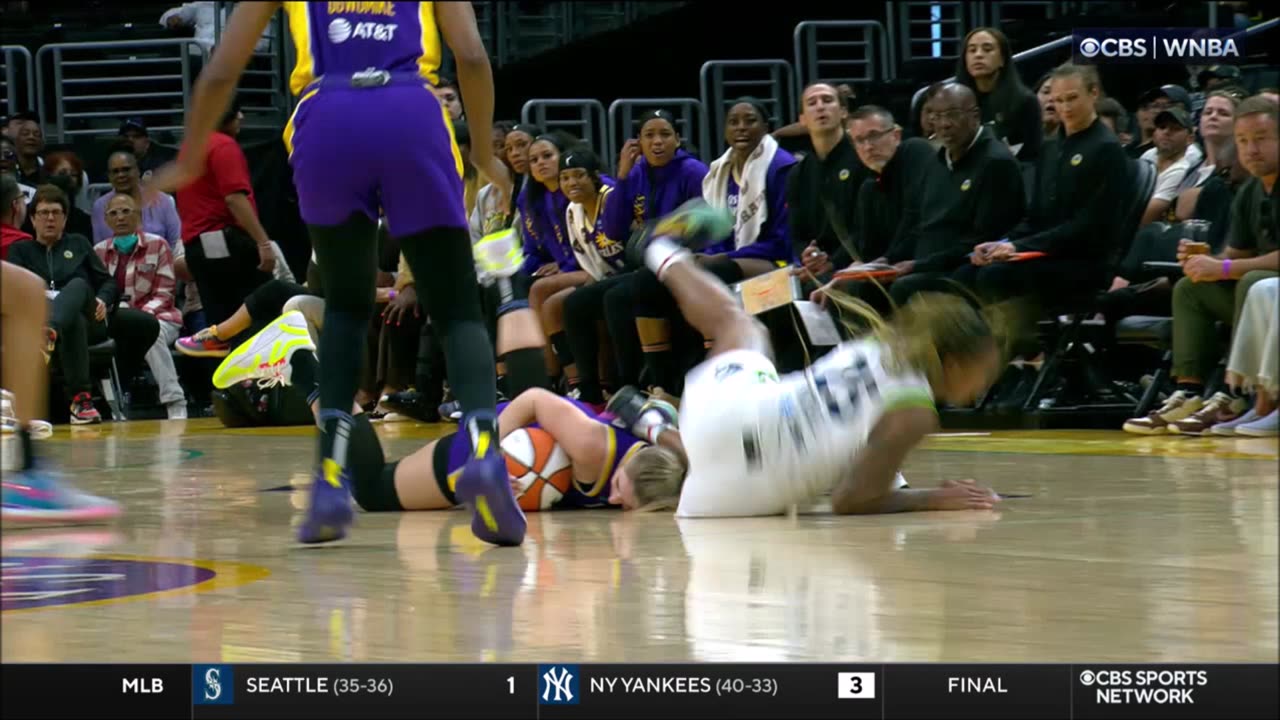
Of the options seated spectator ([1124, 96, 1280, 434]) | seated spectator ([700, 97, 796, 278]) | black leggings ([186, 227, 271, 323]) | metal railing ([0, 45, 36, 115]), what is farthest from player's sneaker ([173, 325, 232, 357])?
seated spectator ([1124, 96, 1280, 434])

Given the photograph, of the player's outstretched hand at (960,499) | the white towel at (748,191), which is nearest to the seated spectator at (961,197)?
the white towel at (748,191)

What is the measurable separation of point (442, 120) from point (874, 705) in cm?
195

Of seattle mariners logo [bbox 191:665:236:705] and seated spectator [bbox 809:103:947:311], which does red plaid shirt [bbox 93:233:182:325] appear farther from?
seattle mariners logo [bbox 191:665:236:705]

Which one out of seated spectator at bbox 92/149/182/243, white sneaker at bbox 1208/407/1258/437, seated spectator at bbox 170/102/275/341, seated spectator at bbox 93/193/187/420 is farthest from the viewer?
seated spectator at bbox 92/149/182/243

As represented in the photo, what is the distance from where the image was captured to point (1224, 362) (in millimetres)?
5121

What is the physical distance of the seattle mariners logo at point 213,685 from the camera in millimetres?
2135

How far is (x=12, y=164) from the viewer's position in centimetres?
1099

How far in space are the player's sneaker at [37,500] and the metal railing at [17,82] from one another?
8.94 meters

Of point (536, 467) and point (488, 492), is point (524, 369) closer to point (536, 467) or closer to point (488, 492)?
point (536, 467)

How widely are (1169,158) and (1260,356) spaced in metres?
4.44

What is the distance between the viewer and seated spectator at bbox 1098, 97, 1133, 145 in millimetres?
7738

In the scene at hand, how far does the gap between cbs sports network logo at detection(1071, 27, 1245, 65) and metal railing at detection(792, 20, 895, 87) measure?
8.40 ft

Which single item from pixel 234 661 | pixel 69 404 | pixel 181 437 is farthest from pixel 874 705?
pixel 69 404

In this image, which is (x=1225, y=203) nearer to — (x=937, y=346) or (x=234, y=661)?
(x=937, y=346)
